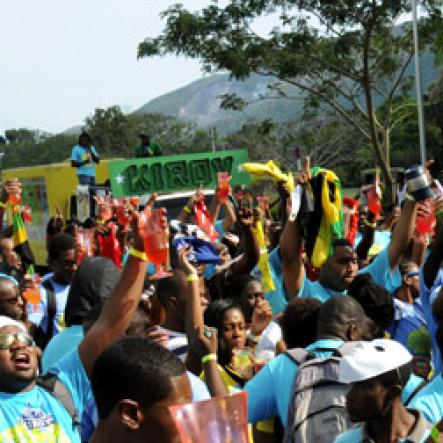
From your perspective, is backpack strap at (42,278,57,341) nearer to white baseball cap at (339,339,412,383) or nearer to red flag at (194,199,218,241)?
red flag at (194,199,218,241)

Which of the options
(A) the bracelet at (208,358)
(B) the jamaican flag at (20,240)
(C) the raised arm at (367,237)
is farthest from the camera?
(B) the jamaican flag at (20,240)

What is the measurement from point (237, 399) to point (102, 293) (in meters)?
2.34

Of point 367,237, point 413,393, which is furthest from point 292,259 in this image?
point 367,237

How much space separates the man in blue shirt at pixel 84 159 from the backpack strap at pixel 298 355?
40.1 feet

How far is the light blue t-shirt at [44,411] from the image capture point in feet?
12.4

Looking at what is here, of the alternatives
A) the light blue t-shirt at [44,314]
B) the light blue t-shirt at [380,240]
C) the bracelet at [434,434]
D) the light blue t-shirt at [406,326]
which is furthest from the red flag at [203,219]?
A: the bracelet at [434,434]

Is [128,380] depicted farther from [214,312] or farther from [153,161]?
[153,161]

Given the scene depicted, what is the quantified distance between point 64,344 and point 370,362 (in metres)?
1.74

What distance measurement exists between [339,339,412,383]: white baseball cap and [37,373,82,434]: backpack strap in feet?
3.30

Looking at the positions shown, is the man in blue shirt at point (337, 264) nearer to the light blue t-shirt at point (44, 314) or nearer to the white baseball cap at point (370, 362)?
the light blue t-shirt at point (44, 314)

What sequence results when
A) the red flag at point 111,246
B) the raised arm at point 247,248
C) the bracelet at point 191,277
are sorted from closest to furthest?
the bracelet at point 191,277 → the raised arm at point 247,248 → the red flag at point 111,246

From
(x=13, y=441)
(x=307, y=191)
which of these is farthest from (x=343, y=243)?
(x=13, y=441)

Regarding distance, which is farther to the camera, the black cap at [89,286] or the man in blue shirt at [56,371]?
the black cap at [89,286]

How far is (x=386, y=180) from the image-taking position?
20266 millimetres
